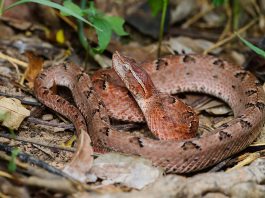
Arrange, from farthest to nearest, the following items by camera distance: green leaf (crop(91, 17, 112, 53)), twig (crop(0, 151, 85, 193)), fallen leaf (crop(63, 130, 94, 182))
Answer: green leaf (crop(91, 17, 112, 53)) → fallen leaf (crop(63, 130, 94, 182)) → twig (crop(0, 151, 85, 193))

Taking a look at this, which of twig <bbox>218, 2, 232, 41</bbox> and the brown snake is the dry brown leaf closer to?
the brown snake

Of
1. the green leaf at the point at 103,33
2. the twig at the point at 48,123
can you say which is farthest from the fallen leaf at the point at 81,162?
the green leaf at the point at 103,33

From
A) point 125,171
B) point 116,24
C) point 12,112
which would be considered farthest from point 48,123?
point 116,24

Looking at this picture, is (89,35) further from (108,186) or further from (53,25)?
(108,186)

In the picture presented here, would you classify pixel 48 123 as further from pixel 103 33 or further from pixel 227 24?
pixel 227 24

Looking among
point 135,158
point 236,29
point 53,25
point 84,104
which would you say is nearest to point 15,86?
point 84,104

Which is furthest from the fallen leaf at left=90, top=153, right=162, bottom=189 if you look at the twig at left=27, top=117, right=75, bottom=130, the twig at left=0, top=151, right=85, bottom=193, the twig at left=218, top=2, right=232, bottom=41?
the twig at left=218, top=2, right=232, bottom=41
